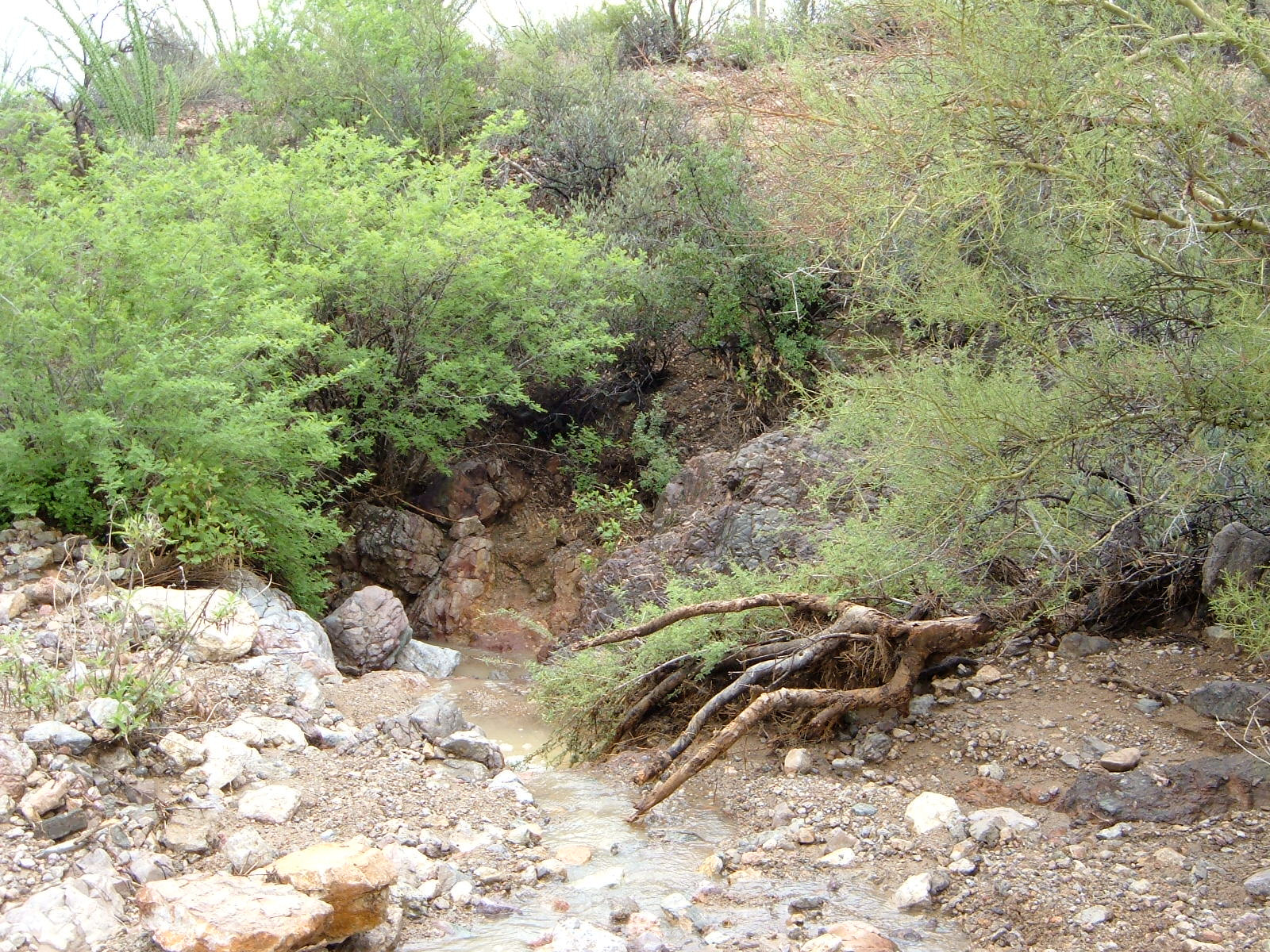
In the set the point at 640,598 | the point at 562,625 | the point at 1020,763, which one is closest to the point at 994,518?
the point at 1020,763

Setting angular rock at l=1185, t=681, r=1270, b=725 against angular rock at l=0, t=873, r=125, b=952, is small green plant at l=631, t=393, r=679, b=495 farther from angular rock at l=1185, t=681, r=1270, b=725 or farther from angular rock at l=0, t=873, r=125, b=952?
angular rock at l=0, t=873, r=125, b=952

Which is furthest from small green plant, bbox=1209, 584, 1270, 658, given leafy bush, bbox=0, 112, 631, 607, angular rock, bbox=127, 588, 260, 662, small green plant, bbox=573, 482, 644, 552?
small green plant, bbox=573, 482, 644, 552

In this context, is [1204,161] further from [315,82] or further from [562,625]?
[315,82]

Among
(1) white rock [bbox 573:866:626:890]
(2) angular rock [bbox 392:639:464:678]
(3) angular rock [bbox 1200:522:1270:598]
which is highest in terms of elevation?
(3) angular rock [bbox 1200:522:1270:598]

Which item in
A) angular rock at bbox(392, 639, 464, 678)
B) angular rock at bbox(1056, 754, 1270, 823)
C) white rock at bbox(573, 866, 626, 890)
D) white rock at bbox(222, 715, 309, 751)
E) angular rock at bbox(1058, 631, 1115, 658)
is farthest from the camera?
angular rock at bbox(392, 639, 464, 678)

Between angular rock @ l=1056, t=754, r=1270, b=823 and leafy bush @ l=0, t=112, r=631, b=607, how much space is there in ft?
15.4

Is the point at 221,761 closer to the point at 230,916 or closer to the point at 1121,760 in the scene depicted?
the point at 230,916

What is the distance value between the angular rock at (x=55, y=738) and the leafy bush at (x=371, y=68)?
983 cm

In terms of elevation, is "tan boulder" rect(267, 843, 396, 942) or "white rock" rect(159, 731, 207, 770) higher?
"white rock" rect(159, 731, 207, 770)

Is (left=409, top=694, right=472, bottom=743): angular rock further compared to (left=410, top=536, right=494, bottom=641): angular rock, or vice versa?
(left=410, top=536, right=494, bottom=641): angular rock

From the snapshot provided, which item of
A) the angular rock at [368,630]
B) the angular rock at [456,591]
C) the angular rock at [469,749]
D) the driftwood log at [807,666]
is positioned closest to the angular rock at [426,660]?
the angular rock at [368,630]

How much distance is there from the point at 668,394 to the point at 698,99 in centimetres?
329

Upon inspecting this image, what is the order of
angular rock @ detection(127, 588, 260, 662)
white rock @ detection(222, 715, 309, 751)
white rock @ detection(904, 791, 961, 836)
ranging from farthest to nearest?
angular rock @ detection(127, 588, 260, 662)
white rock @ detection(222, 715, 309, 751)
white rock @ detection(904, 791, 961, 836)

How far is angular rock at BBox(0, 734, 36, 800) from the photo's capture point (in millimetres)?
3812
